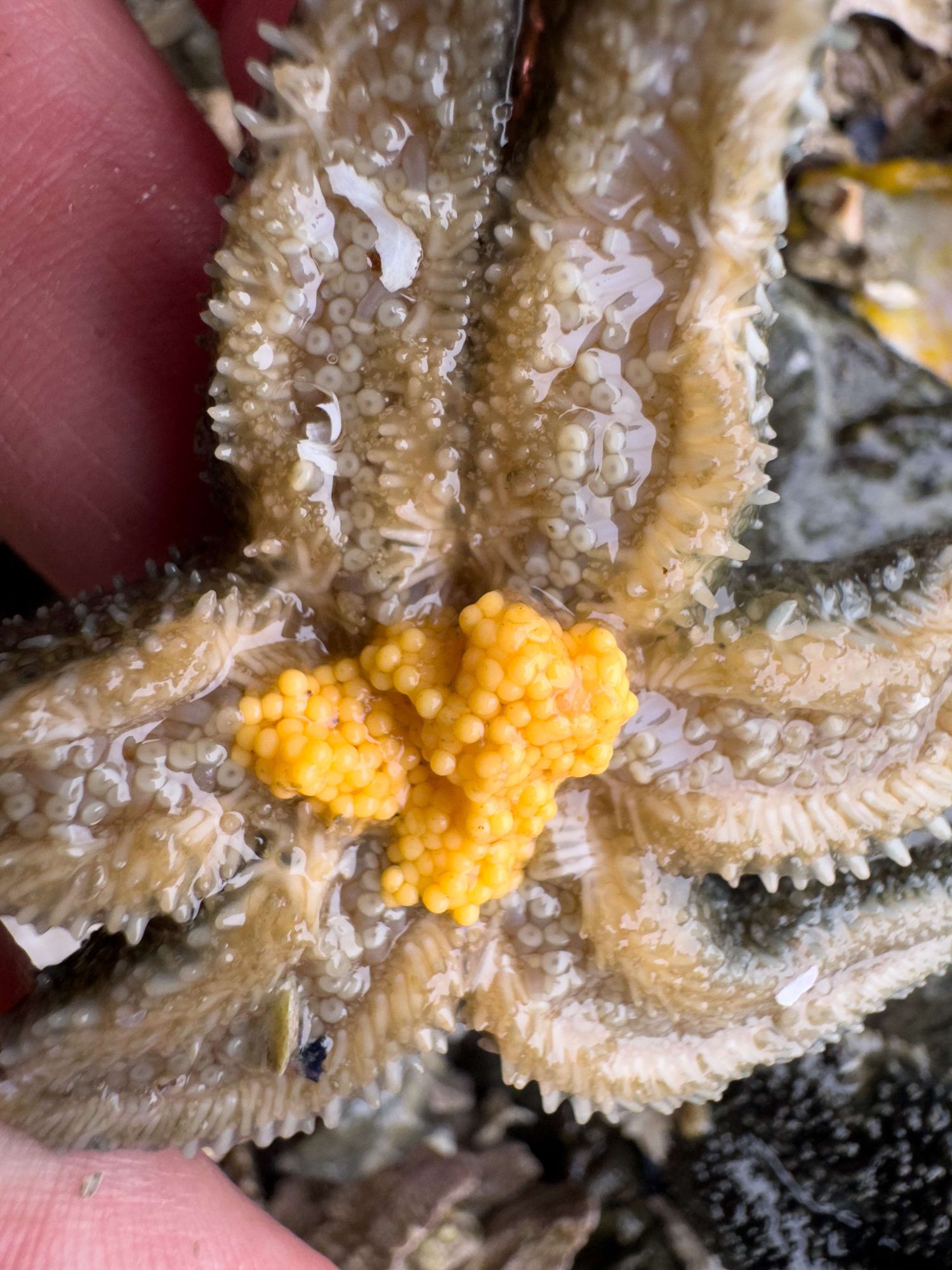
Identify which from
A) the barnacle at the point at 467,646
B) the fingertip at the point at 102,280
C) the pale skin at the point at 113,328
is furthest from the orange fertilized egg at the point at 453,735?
the pale skin at the point at 113,328

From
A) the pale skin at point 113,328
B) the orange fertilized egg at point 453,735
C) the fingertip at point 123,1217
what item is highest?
the pale skin at point 113,328

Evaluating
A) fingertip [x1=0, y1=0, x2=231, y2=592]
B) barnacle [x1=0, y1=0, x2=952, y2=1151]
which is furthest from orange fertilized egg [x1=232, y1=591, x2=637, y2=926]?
fingertip [x1=0, y1=0, x2=231, y2=592]

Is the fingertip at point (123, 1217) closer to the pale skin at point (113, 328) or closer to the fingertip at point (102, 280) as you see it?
the pale skin at point (113, 328)

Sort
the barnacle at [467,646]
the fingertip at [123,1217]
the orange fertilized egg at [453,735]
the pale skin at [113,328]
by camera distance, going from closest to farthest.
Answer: the barnacle at [467,646] → the orange fertilized egg at [453,735] → the fingertip at [123,1217] → the pale skin at [113,328]

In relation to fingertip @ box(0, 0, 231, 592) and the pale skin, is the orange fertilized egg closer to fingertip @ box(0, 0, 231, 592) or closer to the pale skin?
fingertip @ box(0, 0, 231, 592)

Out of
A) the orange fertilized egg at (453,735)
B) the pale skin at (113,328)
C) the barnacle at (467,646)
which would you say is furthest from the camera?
the pale skin at (113,328)

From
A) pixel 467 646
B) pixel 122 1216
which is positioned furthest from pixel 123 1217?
pixel 467 646

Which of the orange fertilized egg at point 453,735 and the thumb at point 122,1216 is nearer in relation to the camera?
the orange fertilized egg at point 453,735
